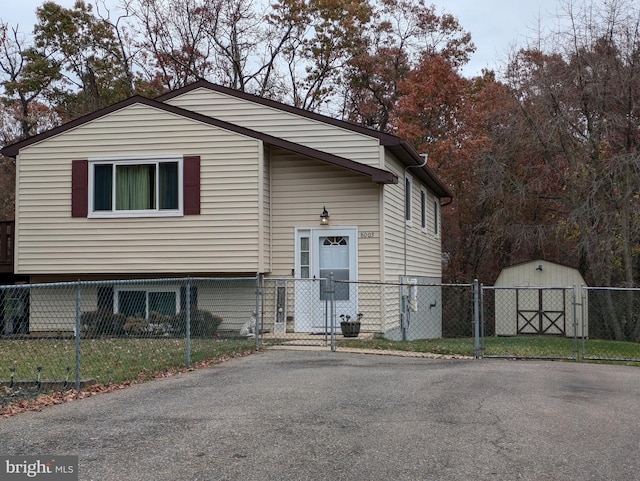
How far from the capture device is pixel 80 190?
51.9 feet

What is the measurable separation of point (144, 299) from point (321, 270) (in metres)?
4.00

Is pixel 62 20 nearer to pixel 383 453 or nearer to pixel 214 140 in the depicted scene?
pixel 214 140

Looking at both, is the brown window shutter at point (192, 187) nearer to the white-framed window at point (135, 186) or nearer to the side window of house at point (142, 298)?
the white-framed window at point (135, 186)

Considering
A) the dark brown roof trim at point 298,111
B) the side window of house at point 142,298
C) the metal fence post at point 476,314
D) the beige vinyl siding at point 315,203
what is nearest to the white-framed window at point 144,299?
the side window of house at point 142,298

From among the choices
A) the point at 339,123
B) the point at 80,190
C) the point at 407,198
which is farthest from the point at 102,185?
the point at 407,198

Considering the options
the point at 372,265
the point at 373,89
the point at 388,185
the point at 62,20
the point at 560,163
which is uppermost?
the point at 62,20

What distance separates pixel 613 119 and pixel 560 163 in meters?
2.54

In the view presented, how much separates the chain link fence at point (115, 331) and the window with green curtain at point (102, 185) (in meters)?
1.91

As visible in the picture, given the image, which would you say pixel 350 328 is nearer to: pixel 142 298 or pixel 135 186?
pixel 142 298

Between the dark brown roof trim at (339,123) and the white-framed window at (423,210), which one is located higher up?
the dark brown roof trim at (339,123)

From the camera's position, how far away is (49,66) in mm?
32688

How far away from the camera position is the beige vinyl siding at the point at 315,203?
619 inches

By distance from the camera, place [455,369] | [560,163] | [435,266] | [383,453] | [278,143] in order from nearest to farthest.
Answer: [383,453] → [455,369] → [278,143] → [560,163] → [435,266]

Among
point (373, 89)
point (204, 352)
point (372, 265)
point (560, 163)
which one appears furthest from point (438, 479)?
point (373, 89)
